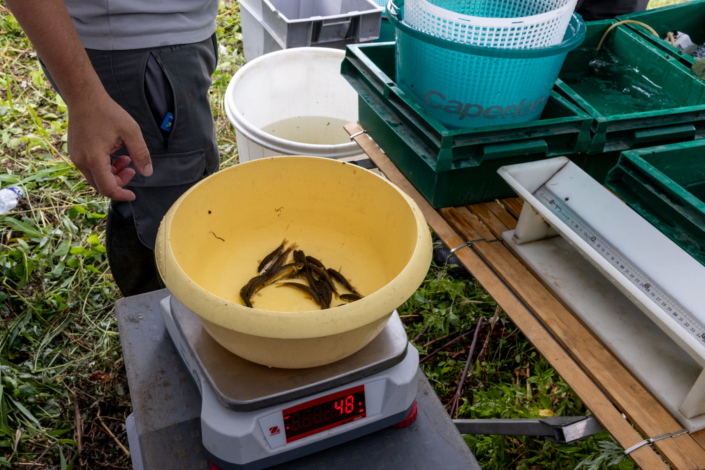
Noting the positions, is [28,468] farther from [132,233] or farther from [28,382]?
[132,233]

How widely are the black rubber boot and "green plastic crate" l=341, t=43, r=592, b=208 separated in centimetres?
107

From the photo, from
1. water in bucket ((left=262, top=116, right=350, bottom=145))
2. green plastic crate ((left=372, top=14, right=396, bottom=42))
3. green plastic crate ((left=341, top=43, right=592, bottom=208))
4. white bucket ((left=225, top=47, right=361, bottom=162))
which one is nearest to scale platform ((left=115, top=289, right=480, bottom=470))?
green plastic crate ((left=341, top=43, right=592, bottom=208))

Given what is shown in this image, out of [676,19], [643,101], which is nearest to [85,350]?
[643,101]

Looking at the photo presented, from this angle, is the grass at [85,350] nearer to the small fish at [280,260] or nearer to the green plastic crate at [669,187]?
the green plastic crate at [669,187]

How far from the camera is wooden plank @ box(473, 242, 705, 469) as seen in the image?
1.02 metres

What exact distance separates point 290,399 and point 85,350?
1.80 meters

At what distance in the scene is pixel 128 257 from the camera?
85.9 inches

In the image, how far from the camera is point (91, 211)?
307 cm

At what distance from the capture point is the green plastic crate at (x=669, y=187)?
3.96ft

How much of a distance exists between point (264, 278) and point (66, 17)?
0.76 metres

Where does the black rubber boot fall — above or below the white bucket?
below

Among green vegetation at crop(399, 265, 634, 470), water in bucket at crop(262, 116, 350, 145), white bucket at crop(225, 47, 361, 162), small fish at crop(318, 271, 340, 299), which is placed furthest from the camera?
water in bucket at crop(262, 116, 350, 145)

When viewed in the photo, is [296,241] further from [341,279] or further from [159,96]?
[159,96]

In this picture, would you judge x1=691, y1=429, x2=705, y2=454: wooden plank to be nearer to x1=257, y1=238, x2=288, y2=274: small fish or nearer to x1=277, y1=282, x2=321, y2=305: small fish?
x1=277, y1=282, x2=321, y2=305: small fish
